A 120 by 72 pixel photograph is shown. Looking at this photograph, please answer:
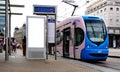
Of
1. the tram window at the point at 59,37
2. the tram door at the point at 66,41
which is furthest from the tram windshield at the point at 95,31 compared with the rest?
the tram window at the point at 59,37

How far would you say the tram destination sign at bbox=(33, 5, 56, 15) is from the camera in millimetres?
22156

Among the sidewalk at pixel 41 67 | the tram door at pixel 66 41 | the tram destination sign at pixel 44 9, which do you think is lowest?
the sidewalk at pixel 41 67

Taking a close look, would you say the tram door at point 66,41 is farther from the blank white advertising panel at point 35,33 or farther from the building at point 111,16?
the building at point 111,16

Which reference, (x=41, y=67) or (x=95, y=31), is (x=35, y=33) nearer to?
(x=95, y=31)

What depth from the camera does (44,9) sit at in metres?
22.4

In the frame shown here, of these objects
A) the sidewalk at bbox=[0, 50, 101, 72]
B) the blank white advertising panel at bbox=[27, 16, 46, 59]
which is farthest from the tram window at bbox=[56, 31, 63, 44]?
Result: the sidewalk at bbox=[0, 50, 101, 72]

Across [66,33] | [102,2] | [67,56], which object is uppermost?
[102,2]

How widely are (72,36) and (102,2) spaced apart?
234 feet

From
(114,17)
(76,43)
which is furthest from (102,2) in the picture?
(76,43)

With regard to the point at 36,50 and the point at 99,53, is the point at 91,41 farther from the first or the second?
the point at 36,50

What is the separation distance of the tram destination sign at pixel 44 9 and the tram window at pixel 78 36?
3218mm

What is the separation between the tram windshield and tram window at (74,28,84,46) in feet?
2.02

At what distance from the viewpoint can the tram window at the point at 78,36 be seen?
982 inches

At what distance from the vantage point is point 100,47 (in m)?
24.1
